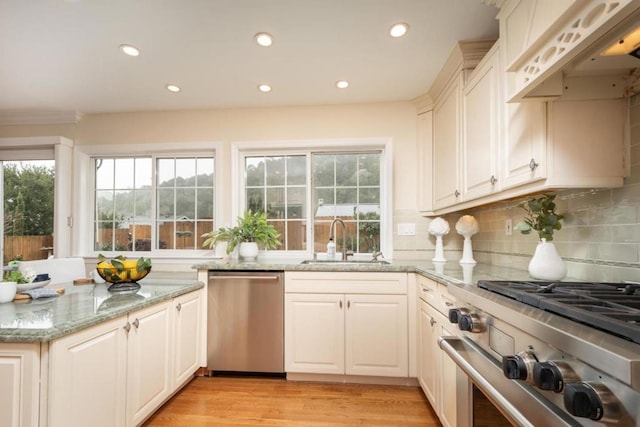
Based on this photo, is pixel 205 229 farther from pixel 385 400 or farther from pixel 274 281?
pixel 385 400

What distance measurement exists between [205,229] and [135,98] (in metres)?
1.37

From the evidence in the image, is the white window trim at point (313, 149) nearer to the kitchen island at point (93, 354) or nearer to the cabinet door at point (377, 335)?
the cabinet door at point (377, 335)

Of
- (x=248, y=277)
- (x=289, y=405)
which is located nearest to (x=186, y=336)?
(x=248, y=277)

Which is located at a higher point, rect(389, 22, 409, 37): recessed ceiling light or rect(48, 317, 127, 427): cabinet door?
rect(389, 22, 409, 37): recessed ceiling light

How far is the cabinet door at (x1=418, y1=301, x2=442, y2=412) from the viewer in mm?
1858

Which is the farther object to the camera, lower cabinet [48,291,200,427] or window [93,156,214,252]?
window [93,156,214,252]

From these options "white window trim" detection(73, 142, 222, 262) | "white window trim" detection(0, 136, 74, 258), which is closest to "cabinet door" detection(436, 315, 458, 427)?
"white window trim" detection(73, 142, 222, 262)

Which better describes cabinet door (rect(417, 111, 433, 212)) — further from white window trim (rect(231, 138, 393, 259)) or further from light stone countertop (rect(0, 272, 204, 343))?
light stone countertop (rect(0, 272, 204, 343))

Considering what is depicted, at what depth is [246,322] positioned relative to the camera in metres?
2.47

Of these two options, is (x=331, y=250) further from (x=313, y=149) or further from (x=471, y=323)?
(x=471, y=323)

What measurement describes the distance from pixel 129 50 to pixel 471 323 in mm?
2587

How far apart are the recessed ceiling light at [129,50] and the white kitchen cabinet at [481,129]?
2233 mm

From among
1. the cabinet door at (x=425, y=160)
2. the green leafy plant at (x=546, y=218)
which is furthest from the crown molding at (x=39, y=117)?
the green leafy plant at (x=546, y=218)

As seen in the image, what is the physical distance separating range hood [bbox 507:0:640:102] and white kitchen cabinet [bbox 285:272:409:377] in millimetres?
1514
